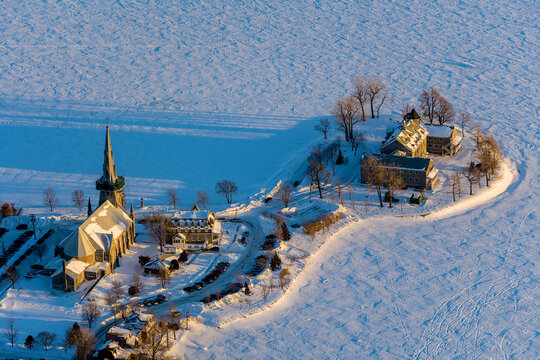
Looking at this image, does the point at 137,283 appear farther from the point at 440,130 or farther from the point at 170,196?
the point at 440,130

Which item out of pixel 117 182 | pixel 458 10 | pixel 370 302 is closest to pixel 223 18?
pixel 458 10

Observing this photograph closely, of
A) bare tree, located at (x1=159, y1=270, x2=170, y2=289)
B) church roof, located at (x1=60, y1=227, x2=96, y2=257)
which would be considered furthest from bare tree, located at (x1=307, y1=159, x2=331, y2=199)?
church roof, located at (x1=60, y1=227, x2=96, y2=257)

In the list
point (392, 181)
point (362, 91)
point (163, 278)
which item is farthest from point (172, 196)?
point (362, 91)

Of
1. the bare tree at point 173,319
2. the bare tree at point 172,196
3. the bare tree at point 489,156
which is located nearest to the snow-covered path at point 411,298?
the bare tree at point 173,319

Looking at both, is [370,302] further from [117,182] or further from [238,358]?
[117,182]

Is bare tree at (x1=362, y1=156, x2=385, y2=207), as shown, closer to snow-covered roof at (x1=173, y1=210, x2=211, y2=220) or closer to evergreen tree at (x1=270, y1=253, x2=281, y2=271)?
evergreen tree at (x1=270, y1=253, x2=281, y2=271)
